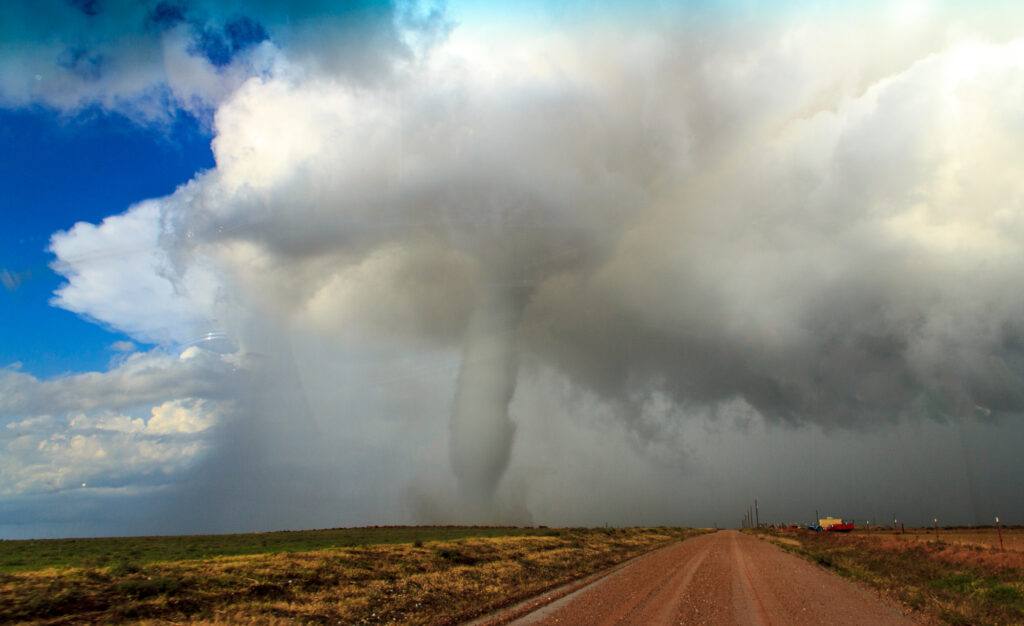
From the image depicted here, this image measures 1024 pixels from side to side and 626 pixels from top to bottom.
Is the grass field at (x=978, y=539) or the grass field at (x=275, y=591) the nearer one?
the grass field at (x=275, y=591)

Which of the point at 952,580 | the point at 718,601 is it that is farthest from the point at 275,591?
the point at 952,580

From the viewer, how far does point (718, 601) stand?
23000 millimetres

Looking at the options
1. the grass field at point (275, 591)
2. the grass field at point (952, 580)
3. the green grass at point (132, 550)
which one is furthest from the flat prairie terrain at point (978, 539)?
the green grass at point (132, 550)

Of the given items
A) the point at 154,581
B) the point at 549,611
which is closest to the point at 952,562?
the point at 549,611

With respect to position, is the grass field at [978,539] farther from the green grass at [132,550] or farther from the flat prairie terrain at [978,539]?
the green grass at [132,550]

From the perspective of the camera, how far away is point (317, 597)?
2344 cm

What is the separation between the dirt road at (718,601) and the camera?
19.0 m

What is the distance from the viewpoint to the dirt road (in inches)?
749

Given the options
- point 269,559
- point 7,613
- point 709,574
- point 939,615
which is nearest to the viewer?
point 7,613

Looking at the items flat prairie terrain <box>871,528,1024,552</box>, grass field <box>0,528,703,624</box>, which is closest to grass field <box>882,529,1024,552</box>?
flat prairie terrain <box>871,528,1024,552</box>

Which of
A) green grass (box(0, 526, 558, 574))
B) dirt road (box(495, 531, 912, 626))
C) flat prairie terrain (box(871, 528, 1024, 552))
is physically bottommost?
flat prairie terrain (box(871, 528, 1024, 552))

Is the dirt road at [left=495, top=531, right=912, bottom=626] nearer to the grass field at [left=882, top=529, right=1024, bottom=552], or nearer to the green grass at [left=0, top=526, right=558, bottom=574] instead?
the green grass at [left=0, top=526, right=558, bottom=574]

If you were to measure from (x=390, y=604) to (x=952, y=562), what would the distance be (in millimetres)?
48115

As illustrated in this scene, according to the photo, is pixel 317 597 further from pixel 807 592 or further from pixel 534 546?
pixel 534 546
